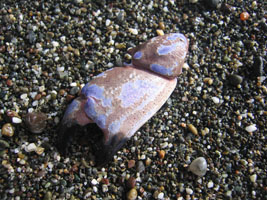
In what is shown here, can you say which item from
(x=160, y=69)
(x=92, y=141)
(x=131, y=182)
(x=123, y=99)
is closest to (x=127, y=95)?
(x=123, y=99)

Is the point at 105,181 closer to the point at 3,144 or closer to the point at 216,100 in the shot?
the point at 3,144

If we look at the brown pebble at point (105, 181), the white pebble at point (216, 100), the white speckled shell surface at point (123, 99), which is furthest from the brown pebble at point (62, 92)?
the white pebble at point (216, 100)

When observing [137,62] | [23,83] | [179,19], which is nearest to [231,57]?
[179,19]

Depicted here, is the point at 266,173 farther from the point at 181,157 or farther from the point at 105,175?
the point at 105,175

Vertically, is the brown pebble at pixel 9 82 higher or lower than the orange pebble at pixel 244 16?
lower

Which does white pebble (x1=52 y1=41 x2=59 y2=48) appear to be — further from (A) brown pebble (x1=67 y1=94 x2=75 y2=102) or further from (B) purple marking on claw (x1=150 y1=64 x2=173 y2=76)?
(B) purple marking on claw (x1=150 y1=64 x2=173 y2=76)

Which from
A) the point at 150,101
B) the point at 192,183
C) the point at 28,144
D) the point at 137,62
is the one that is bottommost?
the point at 192,183

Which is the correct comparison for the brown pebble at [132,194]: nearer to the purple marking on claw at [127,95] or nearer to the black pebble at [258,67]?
the purple marking on claw at [127,95]
